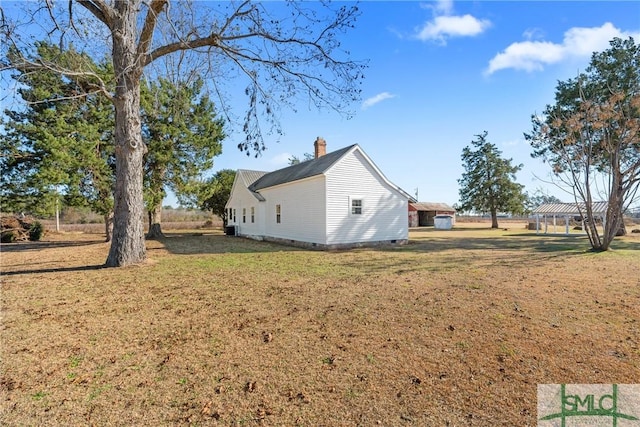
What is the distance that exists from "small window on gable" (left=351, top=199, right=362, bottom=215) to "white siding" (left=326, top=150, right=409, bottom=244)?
7.2 inches

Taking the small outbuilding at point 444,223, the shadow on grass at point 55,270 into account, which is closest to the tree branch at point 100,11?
the shadow on grass at point 55,270

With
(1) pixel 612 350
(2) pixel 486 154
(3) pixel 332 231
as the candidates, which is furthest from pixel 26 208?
(2) pixel 486 154

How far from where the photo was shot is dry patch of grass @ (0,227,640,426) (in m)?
2.81

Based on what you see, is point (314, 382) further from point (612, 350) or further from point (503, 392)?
point (612, 350)

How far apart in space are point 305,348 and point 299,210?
45.3 feet

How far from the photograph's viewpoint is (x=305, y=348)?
4012mm

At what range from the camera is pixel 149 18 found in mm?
9148

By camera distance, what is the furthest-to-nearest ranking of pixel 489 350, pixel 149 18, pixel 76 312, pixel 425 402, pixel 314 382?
pixel 149 18 → pixel 76 312 → pixel 489 350 → pixel 314 382 → pixel 425 402

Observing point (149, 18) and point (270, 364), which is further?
point (149, 18)

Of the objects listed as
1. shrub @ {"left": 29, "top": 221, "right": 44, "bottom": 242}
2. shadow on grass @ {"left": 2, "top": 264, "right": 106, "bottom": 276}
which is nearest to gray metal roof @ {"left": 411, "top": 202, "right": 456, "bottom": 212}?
shrub @ {"left": 29, "top": 221, "right": 44, "bottom": 242}

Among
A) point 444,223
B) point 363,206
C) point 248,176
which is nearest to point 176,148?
point 248,176

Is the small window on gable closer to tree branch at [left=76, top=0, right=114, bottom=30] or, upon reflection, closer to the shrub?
tree branch at [left=76, top=0, right=114, bottom=30]

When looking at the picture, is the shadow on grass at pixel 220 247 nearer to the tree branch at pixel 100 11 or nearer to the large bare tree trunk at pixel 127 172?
the large bare tree trunk at pixel 127 172

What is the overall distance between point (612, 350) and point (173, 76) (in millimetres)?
10325
